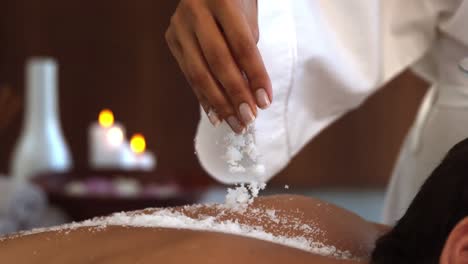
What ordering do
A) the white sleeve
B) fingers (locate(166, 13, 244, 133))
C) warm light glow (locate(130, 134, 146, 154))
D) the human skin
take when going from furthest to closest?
warm light glow (locate(130, 134, 146, 154)) → the white sleeve → fingers (locate(166, 13, 244, 133)) → the human skin

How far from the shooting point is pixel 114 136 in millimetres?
2131

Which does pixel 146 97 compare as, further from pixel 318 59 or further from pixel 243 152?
pixel 243 152

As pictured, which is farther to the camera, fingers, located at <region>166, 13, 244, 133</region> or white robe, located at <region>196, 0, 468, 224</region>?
white robe, located at <region>196, 0, 468, 224</region>

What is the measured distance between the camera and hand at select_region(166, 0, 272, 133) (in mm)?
688

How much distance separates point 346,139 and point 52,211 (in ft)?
5.57

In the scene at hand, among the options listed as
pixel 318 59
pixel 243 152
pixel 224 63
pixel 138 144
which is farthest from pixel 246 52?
pixel 138 144

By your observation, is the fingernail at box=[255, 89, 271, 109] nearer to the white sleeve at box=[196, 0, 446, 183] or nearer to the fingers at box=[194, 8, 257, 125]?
the fingers at box=[194, 8, 257, 125]

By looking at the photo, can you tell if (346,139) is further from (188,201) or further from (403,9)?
(403,9)

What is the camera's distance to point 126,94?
127 inches

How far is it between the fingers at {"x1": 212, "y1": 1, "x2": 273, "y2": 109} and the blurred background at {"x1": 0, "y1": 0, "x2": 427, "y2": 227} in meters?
2.43

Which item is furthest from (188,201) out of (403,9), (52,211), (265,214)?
(265,214)

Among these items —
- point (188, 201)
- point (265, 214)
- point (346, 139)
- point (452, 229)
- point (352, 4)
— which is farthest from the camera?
point (346, 139)

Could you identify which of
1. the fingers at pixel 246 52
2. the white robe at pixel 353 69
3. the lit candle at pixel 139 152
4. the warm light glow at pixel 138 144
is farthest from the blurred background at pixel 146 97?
the fingers at pixel 246 52

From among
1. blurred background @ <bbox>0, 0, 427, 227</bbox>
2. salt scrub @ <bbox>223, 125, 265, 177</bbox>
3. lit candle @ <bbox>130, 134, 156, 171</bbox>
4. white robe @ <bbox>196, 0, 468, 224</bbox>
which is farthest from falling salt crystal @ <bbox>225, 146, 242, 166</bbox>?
blurred background @ <bbox>0, 0, 427, 227</bbox>
